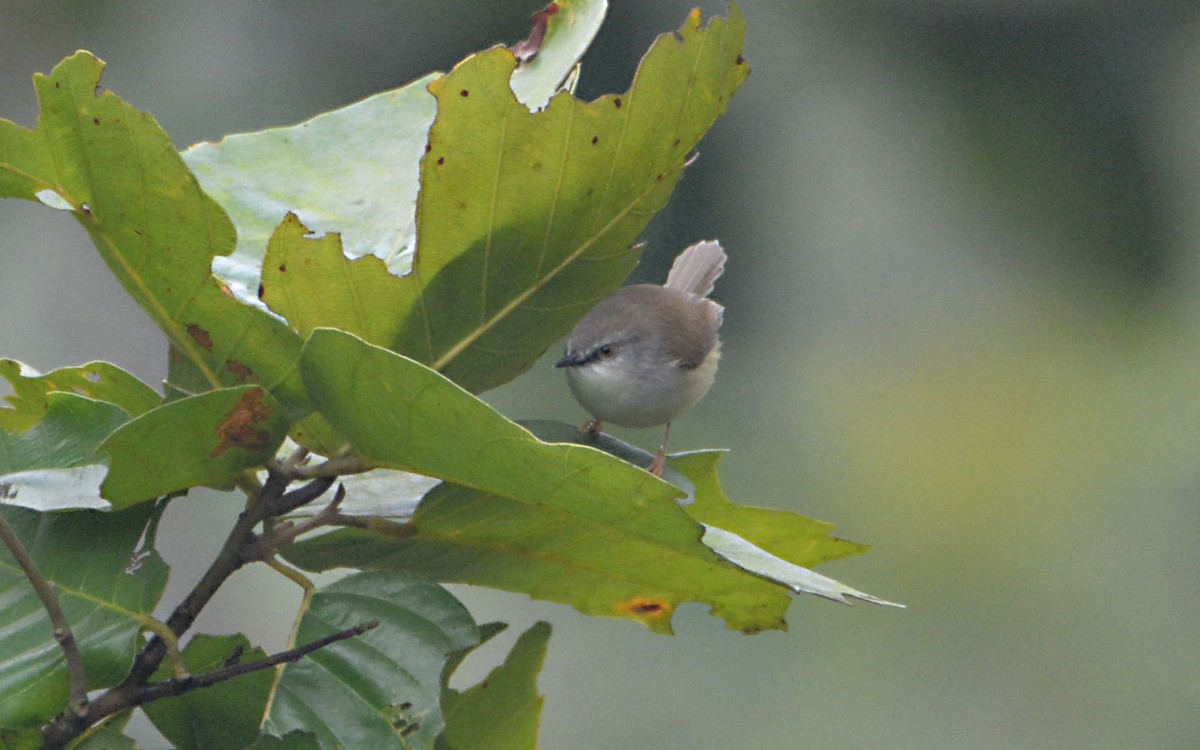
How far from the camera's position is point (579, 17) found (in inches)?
25.9

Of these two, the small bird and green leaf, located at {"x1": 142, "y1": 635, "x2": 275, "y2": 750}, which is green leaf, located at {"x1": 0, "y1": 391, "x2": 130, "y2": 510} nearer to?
green leaf, located at {"x1": 142, "y1": 635, "x2": 275, "y2": 750}

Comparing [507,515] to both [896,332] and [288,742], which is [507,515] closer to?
[288,742]

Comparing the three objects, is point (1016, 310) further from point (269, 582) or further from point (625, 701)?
point (269, 582)

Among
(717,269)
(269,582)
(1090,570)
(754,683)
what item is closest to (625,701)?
(754,683)

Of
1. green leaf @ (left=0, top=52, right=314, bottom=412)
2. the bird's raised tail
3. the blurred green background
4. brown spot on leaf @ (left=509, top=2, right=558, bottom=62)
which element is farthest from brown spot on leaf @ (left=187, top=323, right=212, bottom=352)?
the blurred green background

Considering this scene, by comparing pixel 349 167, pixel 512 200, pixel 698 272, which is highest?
pixel 698 272

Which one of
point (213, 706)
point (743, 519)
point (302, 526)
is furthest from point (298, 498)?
point (743, 519)

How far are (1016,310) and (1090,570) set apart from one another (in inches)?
44.2

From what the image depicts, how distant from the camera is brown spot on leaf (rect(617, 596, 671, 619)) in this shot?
0.64 m

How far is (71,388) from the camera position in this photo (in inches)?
24.0

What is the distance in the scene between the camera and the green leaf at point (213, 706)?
589 mm

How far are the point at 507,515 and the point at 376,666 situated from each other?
11 centimetres

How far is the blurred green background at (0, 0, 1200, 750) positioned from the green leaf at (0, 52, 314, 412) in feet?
7.13

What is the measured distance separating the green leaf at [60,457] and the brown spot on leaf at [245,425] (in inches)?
2.2
